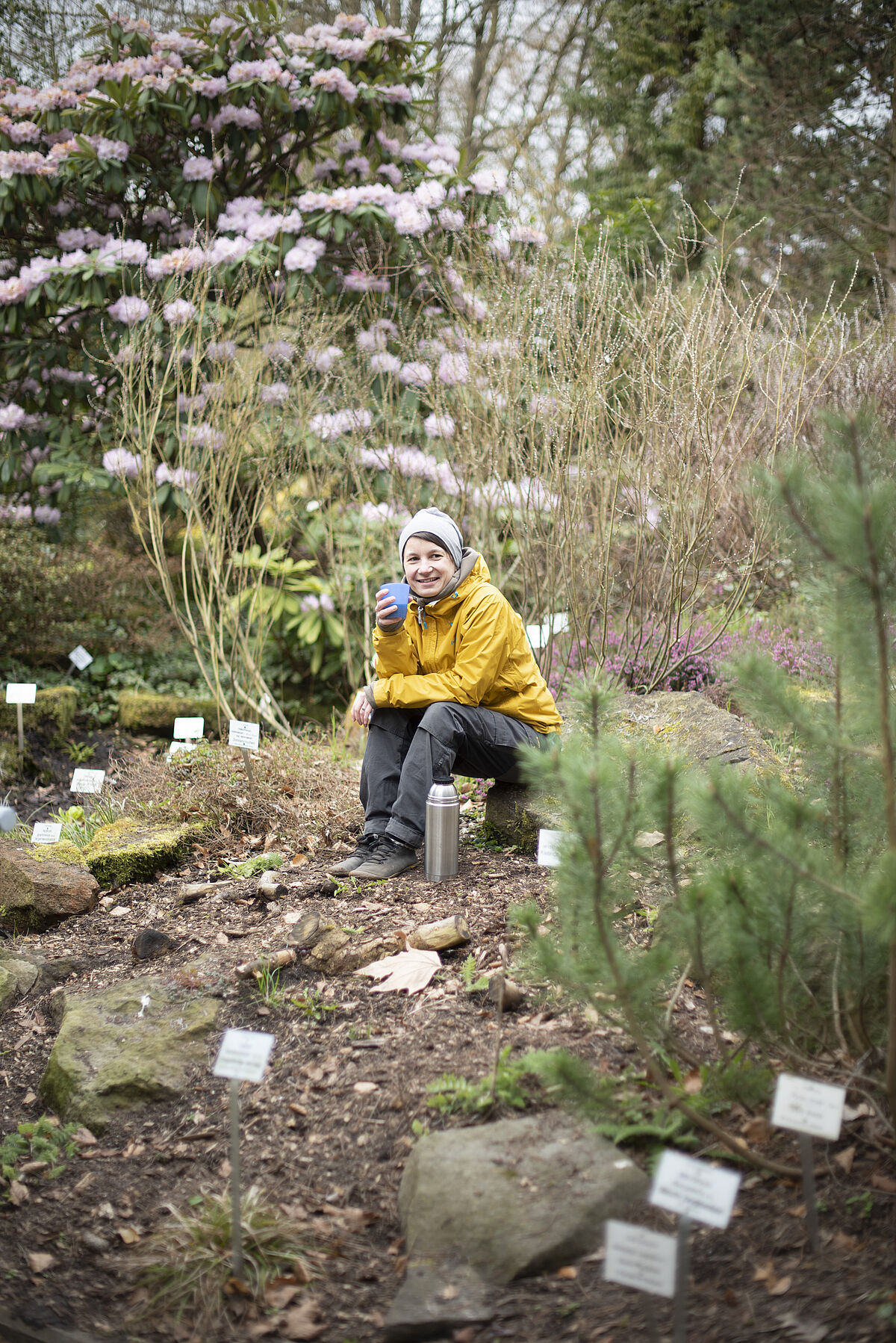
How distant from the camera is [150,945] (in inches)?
123

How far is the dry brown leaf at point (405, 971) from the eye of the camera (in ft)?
8.70

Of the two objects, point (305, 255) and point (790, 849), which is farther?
point (305, 255)

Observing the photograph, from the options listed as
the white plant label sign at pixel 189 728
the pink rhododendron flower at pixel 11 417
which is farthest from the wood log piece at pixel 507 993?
the pink rhododendron flower at pixel 11 417

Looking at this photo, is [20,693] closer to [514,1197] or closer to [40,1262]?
[40,1262]

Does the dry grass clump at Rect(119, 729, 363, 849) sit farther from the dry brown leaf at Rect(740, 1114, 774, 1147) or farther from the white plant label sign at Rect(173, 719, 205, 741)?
the dry brown leaf at Rect(740, 1114, 774, 1147)

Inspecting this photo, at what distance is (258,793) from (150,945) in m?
1.05

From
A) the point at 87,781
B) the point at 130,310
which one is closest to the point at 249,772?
the point at 87,781

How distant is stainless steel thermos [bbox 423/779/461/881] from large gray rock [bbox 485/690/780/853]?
32 centimetres

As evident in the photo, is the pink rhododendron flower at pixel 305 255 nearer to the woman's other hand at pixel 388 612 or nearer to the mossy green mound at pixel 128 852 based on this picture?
the woman's other hand at pixel 388 612

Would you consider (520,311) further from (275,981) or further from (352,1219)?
(352,1219)

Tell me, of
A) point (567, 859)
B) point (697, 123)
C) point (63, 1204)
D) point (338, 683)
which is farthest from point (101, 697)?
point (697, 123)

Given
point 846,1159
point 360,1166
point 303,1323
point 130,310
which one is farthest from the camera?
point 130,310

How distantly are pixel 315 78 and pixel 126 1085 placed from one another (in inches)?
238

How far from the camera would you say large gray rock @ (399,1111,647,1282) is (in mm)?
1688
